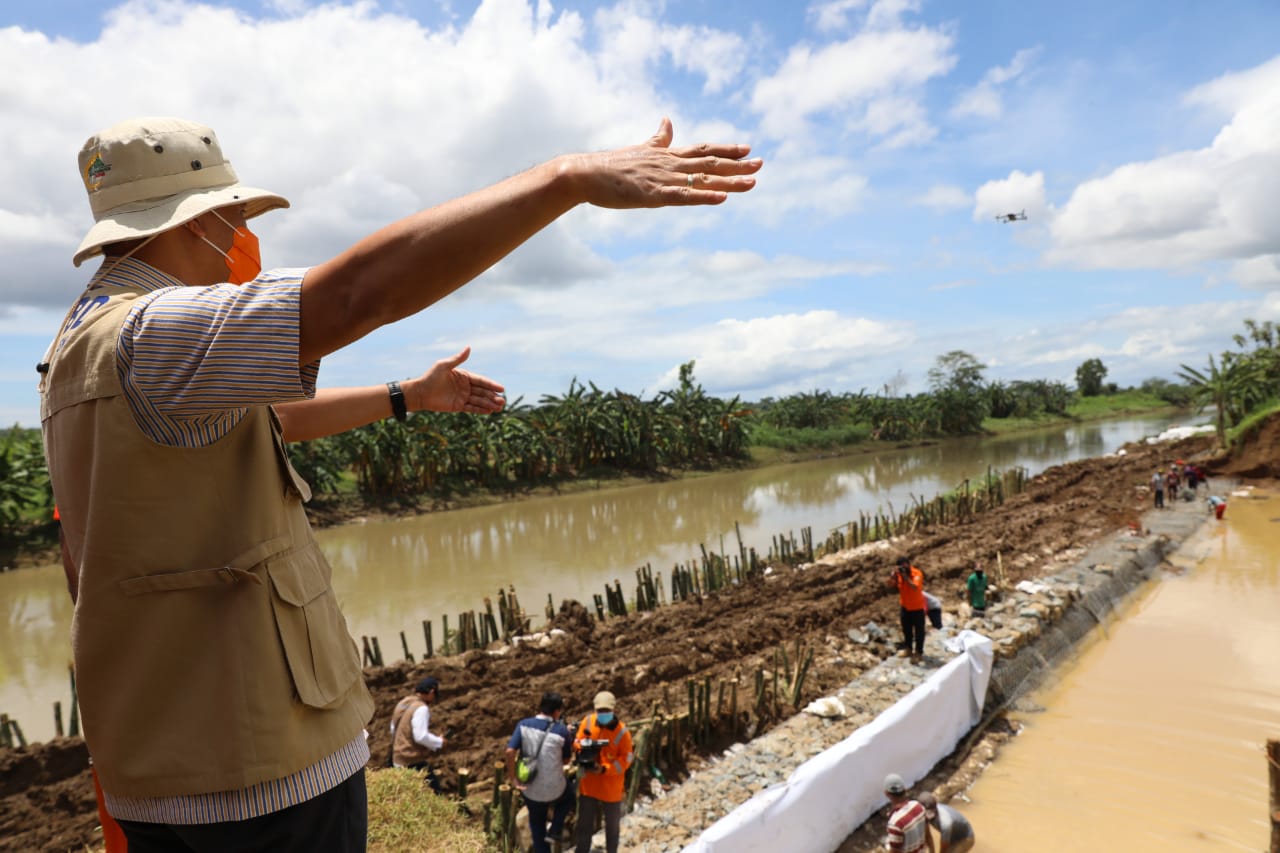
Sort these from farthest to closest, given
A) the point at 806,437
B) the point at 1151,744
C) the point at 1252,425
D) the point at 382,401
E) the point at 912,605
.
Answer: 1. the point at 806,437
2. the point at 1252,425
3. the point at 912,605
4. the point at 1151,744
5. the point at 382,401

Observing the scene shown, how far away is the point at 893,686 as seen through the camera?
7340 mm

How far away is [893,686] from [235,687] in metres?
7.34

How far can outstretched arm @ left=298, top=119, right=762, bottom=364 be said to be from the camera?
87 centimetres

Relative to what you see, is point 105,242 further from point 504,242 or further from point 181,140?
point 504,242

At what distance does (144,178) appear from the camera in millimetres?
1091

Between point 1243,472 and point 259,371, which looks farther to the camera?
point 1243,472

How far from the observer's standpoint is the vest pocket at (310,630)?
1.04 metres

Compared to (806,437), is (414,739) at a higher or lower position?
lower

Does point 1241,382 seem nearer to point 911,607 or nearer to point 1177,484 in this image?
point 1177,484

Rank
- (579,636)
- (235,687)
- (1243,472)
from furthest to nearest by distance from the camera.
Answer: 1. (1243,472)
2. (579,636)
3. (235,687)

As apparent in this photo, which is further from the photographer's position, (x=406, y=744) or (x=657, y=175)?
(x=406, y=744)

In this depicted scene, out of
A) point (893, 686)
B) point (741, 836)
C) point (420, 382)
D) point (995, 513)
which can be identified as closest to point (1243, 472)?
point (995, 513)

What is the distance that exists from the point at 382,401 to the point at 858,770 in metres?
5.02

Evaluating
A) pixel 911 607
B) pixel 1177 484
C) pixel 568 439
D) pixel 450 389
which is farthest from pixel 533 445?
pixel 450 389
